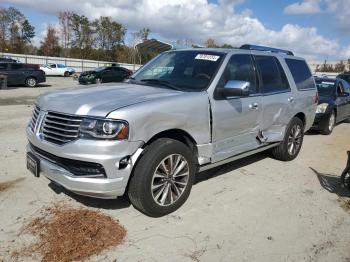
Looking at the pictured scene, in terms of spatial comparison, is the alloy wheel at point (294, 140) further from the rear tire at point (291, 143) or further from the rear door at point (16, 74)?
the rear door at point (16, 74)

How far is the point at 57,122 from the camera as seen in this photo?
381 centimetres

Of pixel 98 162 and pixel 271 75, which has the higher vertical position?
pixel 271 75

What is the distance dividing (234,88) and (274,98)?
4.97ft

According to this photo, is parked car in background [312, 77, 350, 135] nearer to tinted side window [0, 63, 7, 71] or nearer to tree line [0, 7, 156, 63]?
tinted side window [0, 63, 7, 71]

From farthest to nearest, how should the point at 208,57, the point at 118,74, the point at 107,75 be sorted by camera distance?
the point at 118,74, the point at 107,75, the point at 208,57

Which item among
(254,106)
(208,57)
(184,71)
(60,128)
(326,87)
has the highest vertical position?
(208,57)

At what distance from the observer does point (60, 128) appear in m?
3.76

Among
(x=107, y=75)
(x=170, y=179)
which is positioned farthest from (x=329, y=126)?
(x=107, y=75)

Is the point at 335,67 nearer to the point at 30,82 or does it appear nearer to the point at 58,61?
the point at 58,61

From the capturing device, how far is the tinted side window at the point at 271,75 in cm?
557

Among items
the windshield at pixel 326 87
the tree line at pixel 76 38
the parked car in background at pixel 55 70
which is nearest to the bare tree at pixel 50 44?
the tree line at pixel 76 38

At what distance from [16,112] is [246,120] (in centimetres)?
851

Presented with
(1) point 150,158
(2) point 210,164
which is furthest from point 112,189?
(2) point 210,164

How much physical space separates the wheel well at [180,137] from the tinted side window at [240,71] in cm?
81
